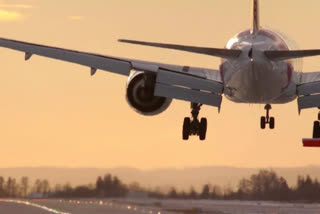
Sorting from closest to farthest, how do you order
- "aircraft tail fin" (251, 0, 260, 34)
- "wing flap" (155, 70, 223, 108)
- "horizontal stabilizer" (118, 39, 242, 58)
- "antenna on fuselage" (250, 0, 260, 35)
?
"horizontal stabilizer" (118, 39, 242, 58), "wing flap" (155, 70, 223, 108), "antenna on fuselage" (250, 0, 260, 35), "aircraft tail fin" (251, 0, 260, 34)

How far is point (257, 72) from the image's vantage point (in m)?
70.8

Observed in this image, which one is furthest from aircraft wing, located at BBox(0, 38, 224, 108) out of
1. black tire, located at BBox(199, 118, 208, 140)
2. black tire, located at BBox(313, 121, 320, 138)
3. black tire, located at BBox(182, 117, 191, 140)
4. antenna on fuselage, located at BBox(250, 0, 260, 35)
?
black tire, located at BBox(313, 121, 320, 138)

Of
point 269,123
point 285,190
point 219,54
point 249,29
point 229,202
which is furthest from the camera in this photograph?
point 229,202

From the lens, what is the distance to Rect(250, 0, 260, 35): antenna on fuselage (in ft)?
243

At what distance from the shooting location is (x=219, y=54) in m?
70.4

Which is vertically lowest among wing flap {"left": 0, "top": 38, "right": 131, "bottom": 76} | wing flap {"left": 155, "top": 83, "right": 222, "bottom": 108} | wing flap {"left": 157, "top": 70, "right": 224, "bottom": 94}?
wing flap {"left": 155, "top": 83, "right": 222, "bottom": 108}

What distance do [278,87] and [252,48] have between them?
138 inches

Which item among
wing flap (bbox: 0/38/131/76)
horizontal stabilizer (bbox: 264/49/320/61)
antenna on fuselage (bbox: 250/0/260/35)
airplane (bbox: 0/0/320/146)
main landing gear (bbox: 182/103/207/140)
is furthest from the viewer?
main landing gear (bbox: 182/103/207/140)

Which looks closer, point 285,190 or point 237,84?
point 237,84

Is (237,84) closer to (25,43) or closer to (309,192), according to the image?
(25,43)

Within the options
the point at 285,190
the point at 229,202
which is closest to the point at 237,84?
the point at 285,190

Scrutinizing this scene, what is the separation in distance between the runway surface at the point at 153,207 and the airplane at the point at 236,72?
70.3m

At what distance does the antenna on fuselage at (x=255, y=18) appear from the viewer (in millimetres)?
74188

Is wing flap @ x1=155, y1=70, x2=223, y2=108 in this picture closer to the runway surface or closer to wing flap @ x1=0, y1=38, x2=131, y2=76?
wing flap @ x1=0, y1=38, x2=131, y2=76
